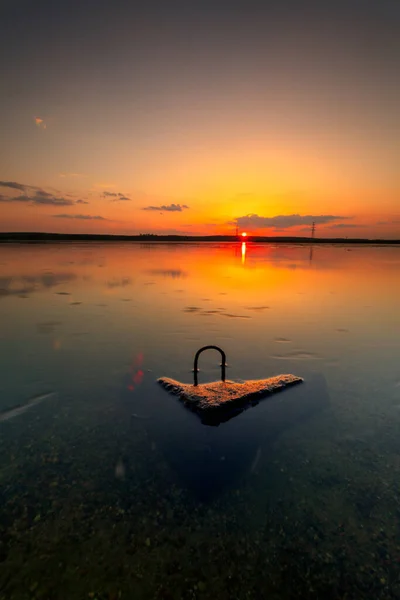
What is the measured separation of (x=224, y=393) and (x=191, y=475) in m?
3.01

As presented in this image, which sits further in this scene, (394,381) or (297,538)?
(394,381)

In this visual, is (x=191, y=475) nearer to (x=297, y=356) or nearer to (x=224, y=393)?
(x=224, y=393)

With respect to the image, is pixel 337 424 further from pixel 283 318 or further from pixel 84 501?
pixel 283 318

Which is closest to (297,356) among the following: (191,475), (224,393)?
(224,393)

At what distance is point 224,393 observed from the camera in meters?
9.15

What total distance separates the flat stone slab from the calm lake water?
0.29m

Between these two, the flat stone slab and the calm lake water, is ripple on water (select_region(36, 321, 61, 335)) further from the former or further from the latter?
the flat stone slab

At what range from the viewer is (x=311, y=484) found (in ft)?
20.4

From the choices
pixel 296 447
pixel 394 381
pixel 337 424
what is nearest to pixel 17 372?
pixel 296 447

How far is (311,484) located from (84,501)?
410 centimetres

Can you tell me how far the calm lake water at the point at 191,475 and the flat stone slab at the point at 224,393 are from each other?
287mm

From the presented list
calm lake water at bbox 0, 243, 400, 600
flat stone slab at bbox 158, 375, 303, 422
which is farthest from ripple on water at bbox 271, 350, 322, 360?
flat stone slab at bbox 158, 375, 303, 422

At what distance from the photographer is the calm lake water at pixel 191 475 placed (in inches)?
180

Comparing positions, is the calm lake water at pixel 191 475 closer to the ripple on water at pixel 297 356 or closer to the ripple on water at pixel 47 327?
the ripple on water at pixel 297 356
